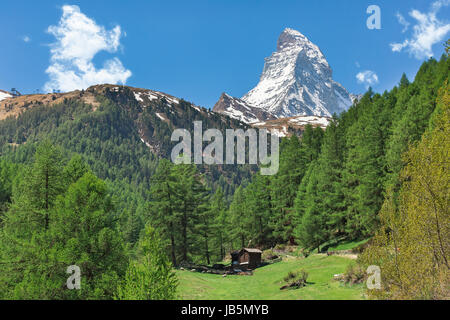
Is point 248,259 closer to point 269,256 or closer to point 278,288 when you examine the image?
point 269,256

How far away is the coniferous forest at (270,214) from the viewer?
1277 centimetres

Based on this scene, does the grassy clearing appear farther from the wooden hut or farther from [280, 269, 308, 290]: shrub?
the wooden hut

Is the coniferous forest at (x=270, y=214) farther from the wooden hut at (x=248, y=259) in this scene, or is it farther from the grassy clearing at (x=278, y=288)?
the wooden hut at (x=248, y=259)

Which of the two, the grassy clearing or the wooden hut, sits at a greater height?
the grassy clearing

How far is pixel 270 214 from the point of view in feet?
195

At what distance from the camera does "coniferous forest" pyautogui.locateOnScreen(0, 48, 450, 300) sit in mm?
12773

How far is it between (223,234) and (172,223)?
24.9 meters

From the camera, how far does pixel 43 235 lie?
76.9 feet

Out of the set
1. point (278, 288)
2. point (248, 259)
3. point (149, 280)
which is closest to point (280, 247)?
point (248, 259)

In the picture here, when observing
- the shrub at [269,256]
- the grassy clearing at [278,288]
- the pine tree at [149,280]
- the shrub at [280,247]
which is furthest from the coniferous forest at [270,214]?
the shrub at [269,256]

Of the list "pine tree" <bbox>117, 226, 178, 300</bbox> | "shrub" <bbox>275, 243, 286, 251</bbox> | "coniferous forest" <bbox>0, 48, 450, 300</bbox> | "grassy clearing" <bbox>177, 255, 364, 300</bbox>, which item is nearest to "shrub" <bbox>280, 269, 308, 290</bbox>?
"grassy clearing" <bbox>177, 255, 364, 300</bbox>

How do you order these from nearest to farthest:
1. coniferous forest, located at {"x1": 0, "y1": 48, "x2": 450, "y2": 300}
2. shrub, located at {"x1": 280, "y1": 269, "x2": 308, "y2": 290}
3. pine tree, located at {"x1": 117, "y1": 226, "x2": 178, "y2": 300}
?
coniferous forest, located at {"x1": 0, "y1": 48, "x2": 450, "y2": 300} < pine tree, located at {"x1": 117, "y1": 226, "x2": 178, "y2": 300} < shrub, located at {"x1": 280, "y1": 269, "x2": 308, "y2": 290}
